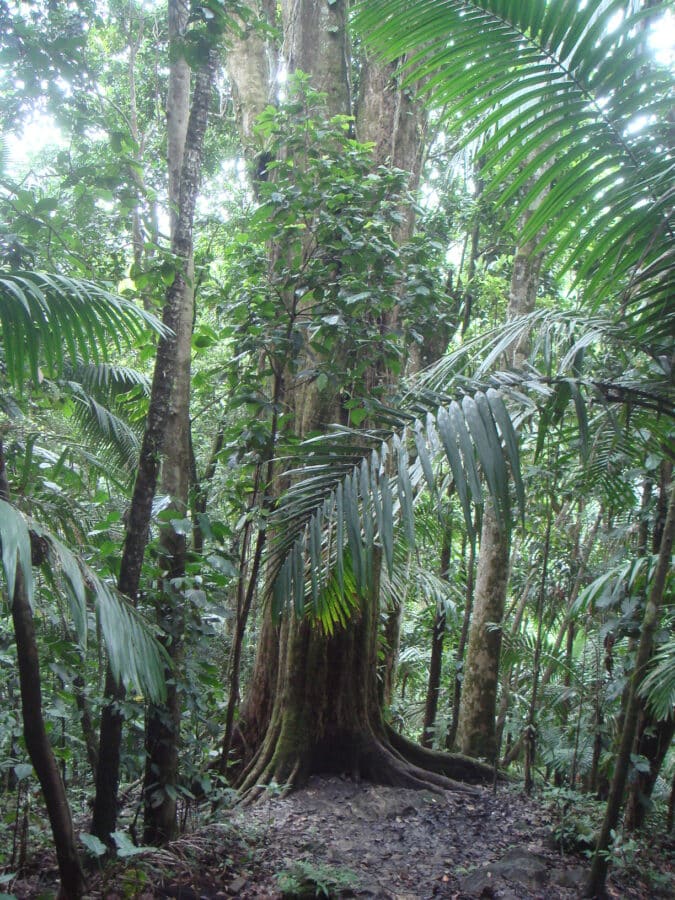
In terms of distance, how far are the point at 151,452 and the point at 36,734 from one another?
3.91ft

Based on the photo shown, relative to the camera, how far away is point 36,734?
223cm

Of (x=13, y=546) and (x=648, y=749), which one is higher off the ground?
(x=13, y=546)

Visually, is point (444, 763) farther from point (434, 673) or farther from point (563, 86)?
point (563, 86)

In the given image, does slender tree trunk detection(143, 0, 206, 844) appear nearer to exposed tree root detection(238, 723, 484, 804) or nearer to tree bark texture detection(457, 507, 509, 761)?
exposed tree root detection(238, 723, 484, 804)

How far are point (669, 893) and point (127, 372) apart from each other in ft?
14.8

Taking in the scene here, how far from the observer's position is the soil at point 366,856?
2.88 m

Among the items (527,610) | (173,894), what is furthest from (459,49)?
(527,610)

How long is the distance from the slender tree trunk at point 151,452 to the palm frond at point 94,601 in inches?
17.0

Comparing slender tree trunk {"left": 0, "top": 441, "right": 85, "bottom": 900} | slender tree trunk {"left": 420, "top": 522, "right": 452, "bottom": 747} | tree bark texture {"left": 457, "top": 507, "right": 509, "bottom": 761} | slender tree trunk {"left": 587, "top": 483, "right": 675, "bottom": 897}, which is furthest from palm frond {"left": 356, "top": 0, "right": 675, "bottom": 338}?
slender tree trunk {"left": 420, "top": 522, "right": 452, "bottom": 747}

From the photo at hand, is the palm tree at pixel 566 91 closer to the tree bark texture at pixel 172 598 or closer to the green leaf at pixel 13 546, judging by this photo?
the tree bark texture at pixel 172 598

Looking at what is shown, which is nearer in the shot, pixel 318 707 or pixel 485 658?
pixel 318 707

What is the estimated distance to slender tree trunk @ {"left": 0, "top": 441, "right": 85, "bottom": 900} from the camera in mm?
2211

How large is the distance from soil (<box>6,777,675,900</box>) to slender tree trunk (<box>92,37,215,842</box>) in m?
0.31

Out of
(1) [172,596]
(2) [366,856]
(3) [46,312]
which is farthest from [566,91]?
(2) [366,856]
